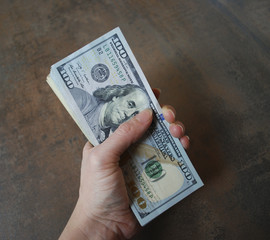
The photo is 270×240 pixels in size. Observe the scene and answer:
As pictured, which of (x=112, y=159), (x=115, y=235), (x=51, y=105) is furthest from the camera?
(x=51, y=105)

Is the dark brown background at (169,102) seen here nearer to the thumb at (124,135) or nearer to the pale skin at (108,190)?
the pale skin at (108,190)

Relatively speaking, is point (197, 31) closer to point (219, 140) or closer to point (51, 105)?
point (219, 140)

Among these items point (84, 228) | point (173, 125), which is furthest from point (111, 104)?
point (84, 228)

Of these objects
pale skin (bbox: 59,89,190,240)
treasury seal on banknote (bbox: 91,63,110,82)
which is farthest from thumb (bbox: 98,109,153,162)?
treasury seal on banknote (bbox: 91,63,110,82)

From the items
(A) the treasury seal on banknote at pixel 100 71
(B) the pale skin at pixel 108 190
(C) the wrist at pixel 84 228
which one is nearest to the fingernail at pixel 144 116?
(B) the pale skin at pixel 108 190

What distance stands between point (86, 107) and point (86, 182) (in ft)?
0.98

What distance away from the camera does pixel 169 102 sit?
108cm

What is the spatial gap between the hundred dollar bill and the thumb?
7cm

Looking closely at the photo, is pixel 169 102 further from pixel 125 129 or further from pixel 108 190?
pixel 108 190

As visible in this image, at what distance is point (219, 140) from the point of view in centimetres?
103

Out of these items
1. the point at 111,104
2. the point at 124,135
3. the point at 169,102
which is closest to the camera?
the point at 124,135

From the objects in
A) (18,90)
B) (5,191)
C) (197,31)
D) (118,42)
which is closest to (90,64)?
(118,42)

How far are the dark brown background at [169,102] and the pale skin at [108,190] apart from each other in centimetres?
10

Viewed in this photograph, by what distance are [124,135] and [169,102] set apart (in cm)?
36
